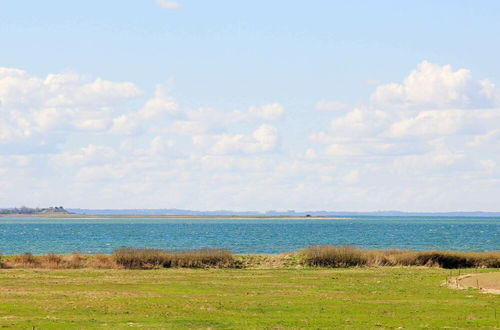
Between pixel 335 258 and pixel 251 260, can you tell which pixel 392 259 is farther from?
pixel 251 260

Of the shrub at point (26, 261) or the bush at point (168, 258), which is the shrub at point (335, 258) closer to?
the bush at point (168, 258)

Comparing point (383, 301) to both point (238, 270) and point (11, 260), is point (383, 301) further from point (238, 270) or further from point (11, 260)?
point (11, 260)

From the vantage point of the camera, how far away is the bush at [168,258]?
71.3m

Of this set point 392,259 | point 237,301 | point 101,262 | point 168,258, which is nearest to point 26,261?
point 101,262

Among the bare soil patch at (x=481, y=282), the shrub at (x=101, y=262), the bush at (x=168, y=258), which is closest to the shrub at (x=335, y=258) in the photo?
the bush at (x=168, y=258)

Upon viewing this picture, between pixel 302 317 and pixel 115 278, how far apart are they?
24089mm

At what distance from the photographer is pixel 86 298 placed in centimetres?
4459

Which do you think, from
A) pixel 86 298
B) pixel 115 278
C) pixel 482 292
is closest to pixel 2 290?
pixel 86 298

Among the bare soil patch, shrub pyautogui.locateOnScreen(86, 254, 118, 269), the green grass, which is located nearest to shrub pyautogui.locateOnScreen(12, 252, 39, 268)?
shrub pyautogui.locateOnScreen(86, 254, 118, 269)

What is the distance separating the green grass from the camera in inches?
1420

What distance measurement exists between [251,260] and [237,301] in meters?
32.1

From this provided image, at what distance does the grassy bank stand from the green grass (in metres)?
7.13

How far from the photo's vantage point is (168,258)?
→ 72.8m

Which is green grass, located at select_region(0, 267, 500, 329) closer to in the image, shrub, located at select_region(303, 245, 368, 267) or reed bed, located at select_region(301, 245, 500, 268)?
shrub, located at select_region(303, 245, 368, 267)
